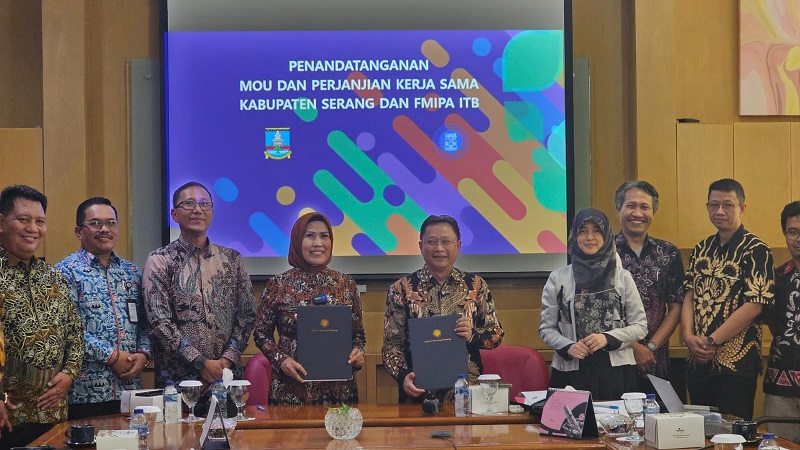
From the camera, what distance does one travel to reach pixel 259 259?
19.5 ft

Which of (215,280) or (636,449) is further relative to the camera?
(215,280)

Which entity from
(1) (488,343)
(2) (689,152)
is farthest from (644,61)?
(1) (488,343)

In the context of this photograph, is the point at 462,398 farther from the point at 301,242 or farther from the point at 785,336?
the point at 785,336

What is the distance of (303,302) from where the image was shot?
14.9 ft

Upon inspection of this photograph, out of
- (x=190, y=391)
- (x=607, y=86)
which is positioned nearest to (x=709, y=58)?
(x=607, y=86)

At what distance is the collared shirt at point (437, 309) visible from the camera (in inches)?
175

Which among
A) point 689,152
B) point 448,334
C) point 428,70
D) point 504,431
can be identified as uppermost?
point 428,70

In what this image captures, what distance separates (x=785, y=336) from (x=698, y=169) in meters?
1.45

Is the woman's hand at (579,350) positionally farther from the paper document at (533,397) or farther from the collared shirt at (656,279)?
the collared shirt at (656,279)

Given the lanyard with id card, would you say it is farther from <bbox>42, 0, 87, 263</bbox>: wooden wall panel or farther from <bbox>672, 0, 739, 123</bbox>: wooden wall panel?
<bbox>672, 0, 739, 123</bbox>: wooden wall panel

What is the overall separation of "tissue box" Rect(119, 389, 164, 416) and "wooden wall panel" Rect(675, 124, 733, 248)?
3351 mm

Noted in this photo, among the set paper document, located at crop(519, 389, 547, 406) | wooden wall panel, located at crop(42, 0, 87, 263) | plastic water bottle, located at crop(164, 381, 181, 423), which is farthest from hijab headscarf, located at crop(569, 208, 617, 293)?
wooden wall panel, located at crop(42, 0, 87, 263)

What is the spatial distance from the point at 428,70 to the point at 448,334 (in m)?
2.28

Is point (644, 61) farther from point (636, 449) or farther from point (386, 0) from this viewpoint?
point (636, 449)
